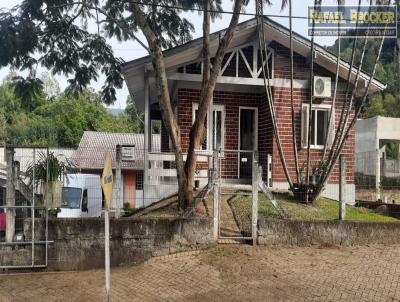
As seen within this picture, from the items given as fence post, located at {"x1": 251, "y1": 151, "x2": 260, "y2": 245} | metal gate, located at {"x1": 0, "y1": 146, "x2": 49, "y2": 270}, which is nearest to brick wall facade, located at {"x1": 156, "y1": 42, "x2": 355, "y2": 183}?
fence post, located at {"x1": 251, "y1": 151, "x2": 260, "y2": 245}

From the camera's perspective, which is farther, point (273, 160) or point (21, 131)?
point (21, 131)

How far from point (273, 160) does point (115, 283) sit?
759 centimetres

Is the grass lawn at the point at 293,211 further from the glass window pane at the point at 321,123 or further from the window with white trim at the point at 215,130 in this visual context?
the window with white trim at the point at 215,130

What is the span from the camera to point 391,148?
105ft

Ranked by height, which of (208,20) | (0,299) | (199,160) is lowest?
(0,299)

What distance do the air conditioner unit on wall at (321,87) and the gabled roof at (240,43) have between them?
0.72 m

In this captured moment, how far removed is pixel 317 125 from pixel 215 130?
3.32 m

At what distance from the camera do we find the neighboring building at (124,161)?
32.3 feet

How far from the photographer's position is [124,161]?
1000 centimetres

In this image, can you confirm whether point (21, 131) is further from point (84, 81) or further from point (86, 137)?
point (84, 81)

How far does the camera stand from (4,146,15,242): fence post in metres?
7.84

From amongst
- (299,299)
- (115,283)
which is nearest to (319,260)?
(299,299)

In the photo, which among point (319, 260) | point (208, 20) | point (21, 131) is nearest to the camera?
point (319, 260)

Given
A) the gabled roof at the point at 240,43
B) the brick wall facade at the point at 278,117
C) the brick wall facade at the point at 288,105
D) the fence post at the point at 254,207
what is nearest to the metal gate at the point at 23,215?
the fence post at the point at 254,207
